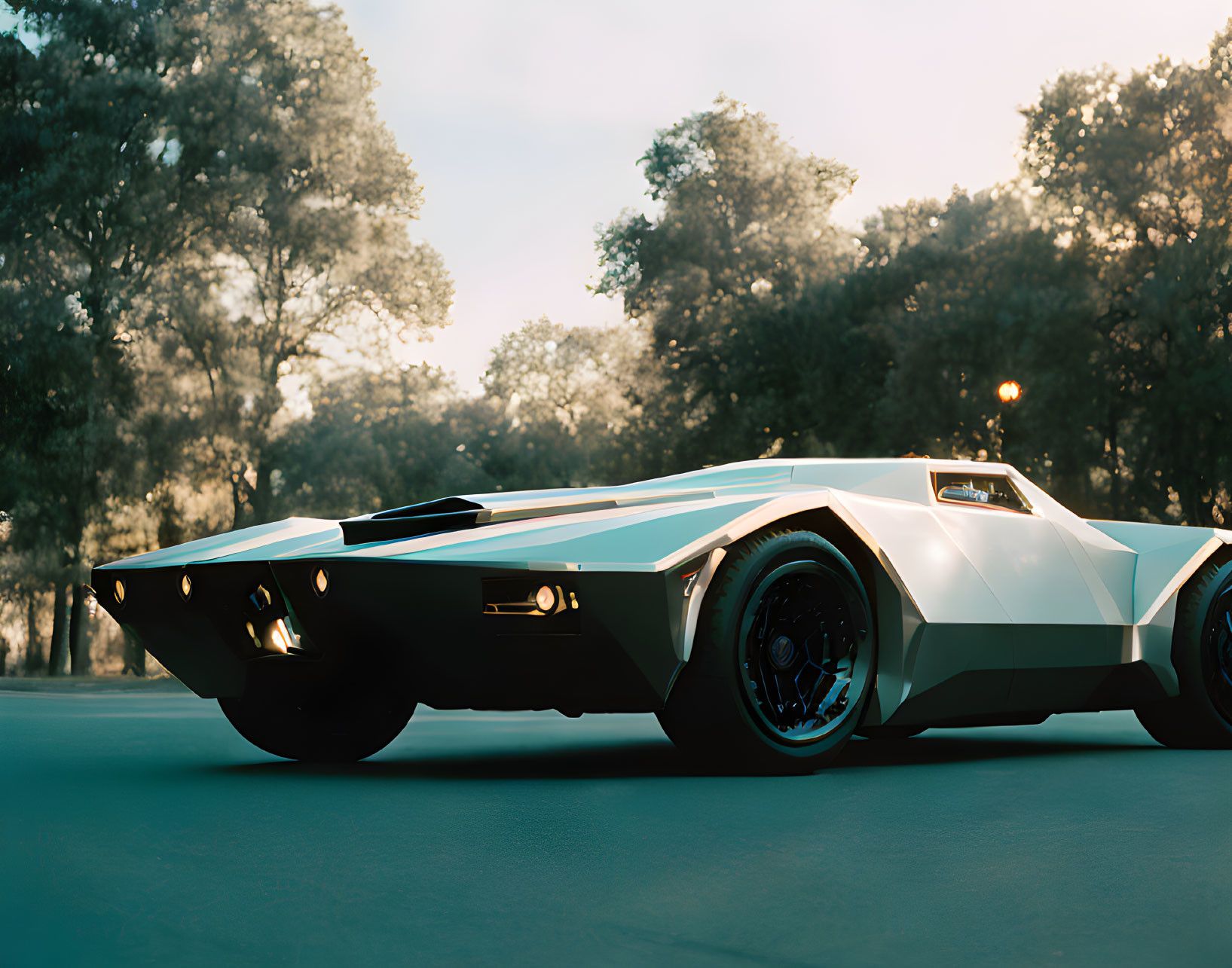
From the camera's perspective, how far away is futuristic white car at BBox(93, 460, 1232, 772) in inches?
197

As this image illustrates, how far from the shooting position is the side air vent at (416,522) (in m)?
5.32

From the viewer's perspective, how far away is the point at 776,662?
545 cm

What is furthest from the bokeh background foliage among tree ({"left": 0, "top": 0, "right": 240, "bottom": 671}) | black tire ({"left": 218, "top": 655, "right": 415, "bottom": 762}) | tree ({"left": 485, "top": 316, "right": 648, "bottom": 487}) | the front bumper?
the front bumper

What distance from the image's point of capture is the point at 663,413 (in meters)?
34.8

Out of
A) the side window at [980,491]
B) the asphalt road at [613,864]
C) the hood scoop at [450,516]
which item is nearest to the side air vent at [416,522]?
the hood scoop at [450,516]

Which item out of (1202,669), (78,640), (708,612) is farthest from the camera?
(78,640)

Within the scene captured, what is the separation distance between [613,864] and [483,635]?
1566mm

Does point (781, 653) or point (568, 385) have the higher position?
point (568, 385)

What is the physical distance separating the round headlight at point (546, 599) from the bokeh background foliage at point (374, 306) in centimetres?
2329

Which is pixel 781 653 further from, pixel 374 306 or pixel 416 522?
pixel 374 306

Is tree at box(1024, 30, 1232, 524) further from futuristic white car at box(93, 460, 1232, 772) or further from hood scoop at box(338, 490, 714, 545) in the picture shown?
hood scoop at box(338, 490, 714, 545)

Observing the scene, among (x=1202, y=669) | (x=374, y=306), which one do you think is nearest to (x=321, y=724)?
(x=1202, y=669)

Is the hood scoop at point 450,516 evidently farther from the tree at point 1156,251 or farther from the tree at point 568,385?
the tree at point 568,385

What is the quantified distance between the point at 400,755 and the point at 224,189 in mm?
25505
